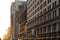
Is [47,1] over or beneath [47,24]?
over

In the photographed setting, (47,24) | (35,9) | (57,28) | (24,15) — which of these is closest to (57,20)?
(57,28)

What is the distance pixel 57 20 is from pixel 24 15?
96.4 metres

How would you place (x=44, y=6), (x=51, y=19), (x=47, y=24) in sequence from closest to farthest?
(x=51, y=19), (x=47, y=24), (x=44, y=6)

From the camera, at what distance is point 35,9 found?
4163 inches

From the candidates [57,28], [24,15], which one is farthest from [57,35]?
[24,15]

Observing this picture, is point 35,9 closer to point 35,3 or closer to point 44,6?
point 35,3

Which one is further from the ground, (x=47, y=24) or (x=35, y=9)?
(x=35, y=9)

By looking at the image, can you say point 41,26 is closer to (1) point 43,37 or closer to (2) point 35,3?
(1) point 43,37

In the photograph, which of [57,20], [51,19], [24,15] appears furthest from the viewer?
[24,15]

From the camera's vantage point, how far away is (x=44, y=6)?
285 feet

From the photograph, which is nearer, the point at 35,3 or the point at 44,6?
the point at 44,6

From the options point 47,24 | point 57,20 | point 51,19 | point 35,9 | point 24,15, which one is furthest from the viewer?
point 24,15

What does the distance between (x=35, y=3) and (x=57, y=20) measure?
128ft

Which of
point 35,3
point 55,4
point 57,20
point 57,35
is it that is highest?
point 35,3
